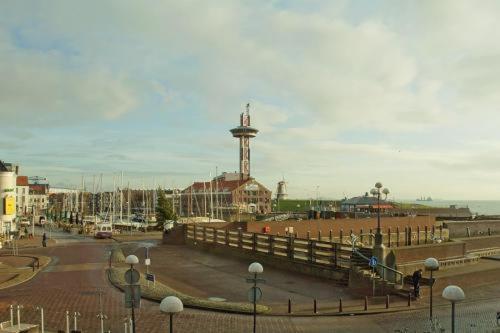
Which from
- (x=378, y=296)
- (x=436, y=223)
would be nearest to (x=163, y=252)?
(x=378, y=296)

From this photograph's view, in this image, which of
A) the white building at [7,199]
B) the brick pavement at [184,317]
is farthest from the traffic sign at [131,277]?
the white building at [7,199]

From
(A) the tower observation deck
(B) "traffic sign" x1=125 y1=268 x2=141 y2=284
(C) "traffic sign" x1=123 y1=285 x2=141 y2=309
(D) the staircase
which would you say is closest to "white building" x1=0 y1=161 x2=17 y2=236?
(D) the staircase

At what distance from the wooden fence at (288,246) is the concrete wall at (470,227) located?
4330cm

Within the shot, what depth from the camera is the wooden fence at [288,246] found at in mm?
25197

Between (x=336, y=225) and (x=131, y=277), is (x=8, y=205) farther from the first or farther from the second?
(x=131, y=277)

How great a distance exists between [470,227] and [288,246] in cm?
5018

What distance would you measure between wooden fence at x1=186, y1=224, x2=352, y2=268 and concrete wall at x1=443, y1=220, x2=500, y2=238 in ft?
142

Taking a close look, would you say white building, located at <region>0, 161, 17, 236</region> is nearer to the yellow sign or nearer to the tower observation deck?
the yellow sign

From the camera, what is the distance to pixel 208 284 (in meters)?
23.0

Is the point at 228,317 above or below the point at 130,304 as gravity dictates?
below

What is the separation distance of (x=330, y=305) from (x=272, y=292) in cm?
327

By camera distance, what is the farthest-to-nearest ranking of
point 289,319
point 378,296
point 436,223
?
1. point 436,223
2. point 378,296
3. point 289,319

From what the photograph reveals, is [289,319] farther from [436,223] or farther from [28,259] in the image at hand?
[436,223]

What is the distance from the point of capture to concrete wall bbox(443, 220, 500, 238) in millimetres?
67494
